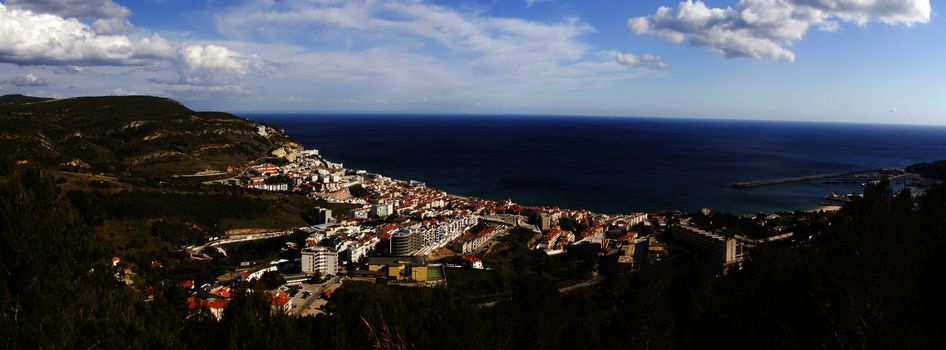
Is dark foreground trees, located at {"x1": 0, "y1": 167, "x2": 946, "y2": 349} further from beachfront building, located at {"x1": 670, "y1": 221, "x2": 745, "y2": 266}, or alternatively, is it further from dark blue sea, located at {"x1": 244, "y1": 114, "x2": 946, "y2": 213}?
dark blue sea, located at {"x1": 244, "y1": 114, "x2": 946, "y2": 213}

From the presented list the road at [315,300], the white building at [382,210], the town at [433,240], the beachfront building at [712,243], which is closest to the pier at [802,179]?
the town at [433,240]

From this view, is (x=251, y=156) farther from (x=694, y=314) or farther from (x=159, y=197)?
(x=694, y=314)

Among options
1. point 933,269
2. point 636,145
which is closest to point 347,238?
point 933,269

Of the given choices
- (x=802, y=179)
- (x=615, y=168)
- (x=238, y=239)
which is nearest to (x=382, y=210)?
(x=238, y=239)

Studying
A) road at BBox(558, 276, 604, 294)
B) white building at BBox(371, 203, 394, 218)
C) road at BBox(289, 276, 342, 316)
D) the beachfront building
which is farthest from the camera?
white building at BBox(371, 203, 394, 218)

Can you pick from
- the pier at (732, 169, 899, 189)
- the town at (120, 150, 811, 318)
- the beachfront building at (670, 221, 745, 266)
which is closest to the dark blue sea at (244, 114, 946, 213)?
the pier at (732, 169, 899, 189)

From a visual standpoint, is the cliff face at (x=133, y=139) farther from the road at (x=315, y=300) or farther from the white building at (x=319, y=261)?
the road at (x=315, y=300)

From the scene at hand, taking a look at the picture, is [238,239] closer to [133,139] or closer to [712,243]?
[712,243]
